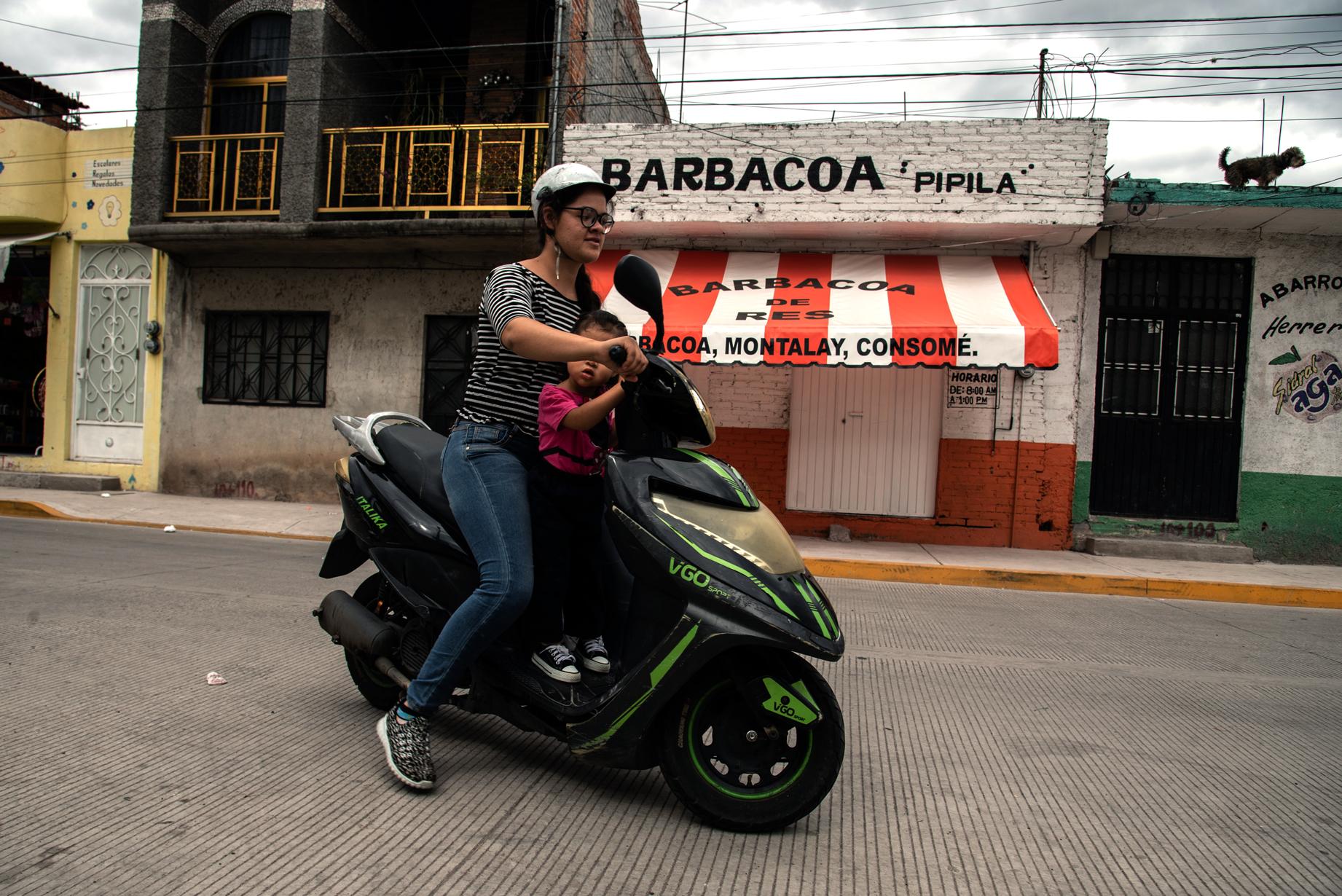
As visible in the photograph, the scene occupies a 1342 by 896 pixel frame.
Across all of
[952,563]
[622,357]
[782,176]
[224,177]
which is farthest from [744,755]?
[224,177]

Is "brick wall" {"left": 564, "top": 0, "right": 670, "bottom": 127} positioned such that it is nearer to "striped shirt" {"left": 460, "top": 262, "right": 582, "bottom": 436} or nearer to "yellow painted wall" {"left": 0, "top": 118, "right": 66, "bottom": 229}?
"yellow painted wall" {"left": 0, "top": 118, "right": 66, "bottom": 229}

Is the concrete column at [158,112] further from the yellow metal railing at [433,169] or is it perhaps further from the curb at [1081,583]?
the curb at [1081,583]

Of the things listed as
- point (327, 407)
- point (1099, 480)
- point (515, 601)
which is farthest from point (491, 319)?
point (327, 407)

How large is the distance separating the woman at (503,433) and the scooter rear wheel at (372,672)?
58 centimetres

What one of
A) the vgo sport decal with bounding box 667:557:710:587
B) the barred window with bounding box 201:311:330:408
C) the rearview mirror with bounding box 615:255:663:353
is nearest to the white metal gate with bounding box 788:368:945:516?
the barred window with bounding box 201:311:330:408

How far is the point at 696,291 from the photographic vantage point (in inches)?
420

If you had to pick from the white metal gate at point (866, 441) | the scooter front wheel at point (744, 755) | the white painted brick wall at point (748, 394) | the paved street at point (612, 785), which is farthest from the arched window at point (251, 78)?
the scooter front wheel at point (744, 755)

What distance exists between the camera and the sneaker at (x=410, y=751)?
2.84m

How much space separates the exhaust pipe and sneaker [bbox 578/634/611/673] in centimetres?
72

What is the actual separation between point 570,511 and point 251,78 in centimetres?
1367

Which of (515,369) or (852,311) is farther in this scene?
(852,311)

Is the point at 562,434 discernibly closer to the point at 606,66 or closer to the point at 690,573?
the point at 690,573

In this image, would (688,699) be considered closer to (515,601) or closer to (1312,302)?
(515,601)

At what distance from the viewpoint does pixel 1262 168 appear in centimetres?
1031
